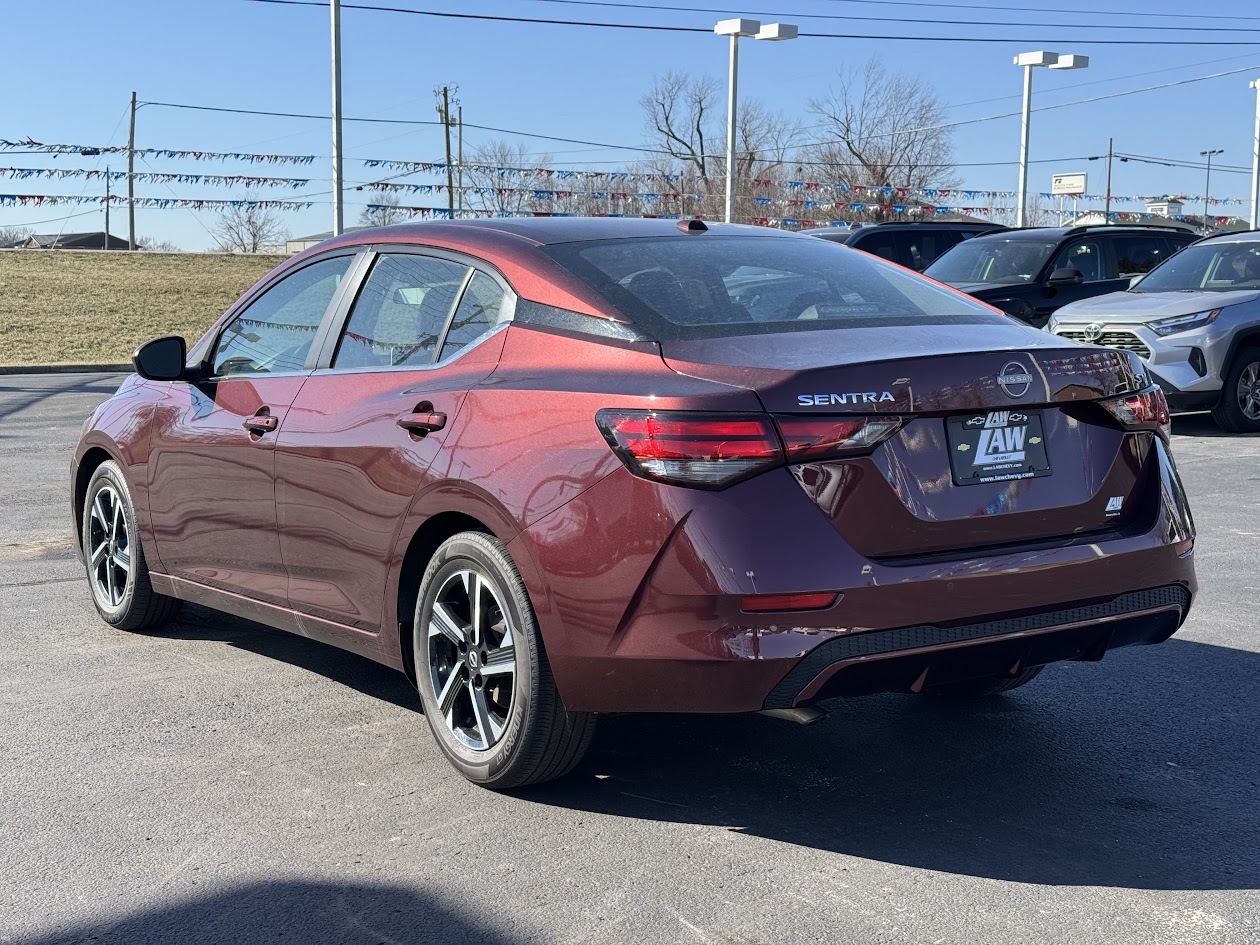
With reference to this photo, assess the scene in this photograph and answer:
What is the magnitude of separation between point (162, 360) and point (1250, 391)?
34.6 feet

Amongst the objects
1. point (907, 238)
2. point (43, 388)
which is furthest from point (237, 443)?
point (43, 388)

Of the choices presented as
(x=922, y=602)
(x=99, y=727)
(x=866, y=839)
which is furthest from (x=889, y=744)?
(x=99, y=727)

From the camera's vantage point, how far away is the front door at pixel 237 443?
4934 millimetres

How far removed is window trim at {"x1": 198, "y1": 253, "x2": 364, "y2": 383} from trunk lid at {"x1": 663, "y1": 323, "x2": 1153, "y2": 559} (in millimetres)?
1591

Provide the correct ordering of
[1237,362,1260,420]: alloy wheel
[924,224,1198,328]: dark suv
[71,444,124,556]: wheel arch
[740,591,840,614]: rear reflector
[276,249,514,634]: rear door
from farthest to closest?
[924,224,1198,328]: dark suv, [1237,362,1260,420]: alloy wheel, [71,444,124,556]: wheel arch, [276,249,514,634]: rear door, [740,591,840,614]: rear reflector

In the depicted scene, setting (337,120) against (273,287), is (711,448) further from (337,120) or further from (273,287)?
(337,120)

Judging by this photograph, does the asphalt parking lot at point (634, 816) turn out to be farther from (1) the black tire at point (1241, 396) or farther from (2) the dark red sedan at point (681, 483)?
(1) the black tire at point (1241, 396)

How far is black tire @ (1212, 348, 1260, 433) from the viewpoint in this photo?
12.9m

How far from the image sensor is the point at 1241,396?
13039 mm

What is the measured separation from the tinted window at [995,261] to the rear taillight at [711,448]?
1282 cm

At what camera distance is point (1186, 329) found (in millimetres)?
12711

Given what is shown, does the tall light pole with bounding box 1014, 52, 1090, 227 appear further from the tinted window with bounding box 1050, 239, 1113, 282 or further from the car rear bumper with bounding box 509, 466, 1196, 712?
the car rear bumper with bounding box 509, 466, 1196, 712

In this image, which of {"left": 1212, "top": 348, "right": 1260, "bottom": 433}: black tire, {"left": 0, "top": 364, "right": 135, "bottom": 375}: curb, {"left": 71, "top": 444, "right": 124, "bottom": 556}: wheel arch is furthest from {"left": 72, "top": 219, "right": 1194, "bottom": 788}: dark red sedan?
{"left": 0, "top": 364, "right": 135, "bottom": 375}: curb

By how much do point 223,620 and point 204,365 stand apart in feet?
4.36
